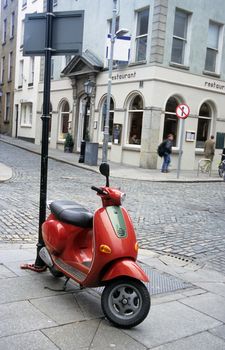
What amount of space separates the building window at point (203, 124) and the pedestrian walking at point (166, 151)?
3.21 m

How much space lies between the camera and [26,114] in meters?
32.1

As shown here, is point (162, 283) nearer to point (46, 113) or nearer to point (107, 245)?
point (107, 245)

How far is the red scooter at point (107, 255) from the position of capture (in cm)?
373

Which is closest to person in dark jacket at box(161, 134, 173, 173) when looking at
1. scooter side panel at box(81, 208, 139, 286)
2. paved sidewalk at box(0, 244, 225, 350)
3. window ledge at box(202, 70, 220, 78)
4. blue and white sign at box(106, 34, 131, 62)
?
blue and white sign at box(106, 34, 131, 62)

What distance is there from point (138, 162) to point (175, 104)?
3229 millimetres

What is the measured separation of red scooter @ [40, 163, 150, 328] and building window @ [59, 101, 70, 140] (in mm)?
22239

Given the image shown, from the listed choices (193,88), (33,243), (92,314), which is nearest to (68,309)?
(92,314)

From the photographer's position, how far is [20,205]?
9.17m

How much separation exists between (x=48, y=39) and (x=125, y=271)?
2759 millimetres

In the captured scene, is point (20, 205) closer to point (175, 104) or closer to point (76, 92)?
point (175, 104)

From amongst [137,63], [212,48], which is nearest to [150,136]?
[137,63]

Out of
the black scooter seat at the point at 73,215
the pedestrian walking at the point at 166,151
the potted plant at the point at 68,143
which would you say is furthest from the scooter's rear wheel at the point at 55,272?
the potted plant at the point at 68,143

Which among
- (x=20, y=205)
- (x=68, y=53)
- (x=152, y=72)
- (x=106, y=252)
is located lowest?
(x=20, y=205)

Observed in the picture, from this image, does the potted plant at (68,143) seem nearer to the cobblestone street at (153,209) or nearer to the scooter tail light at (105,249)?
the cobblestone street at (153,209)
